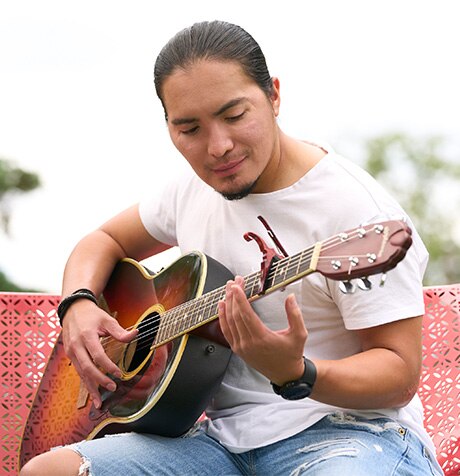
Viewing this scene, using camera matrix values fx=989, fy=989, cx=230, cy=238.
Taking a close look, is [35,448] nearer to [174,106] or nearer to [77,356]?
[77,356]

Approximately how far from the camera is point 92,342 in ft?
7.34

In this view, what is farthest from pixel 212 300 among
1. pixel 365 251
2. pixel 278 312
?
pixel 365 251

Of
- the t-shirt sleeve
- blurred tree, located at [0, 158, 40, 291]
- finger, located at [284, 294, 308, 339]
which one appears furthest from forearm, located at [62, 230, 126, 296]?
blurred tree, located at [0, 158, 40, 291]

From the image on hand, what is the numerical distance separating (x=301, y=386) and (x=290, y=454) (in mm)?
275

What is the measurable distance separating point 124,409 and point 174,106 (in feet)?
2.15

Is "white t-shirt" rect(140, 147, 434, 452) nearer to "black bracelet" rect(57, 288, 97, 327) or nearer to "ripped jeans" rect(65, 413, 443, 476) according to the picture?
"ripped jeans" rect(65, 413, 443, 476)

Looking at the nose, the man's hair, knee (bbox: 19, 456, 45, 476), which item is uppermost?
the man's hair

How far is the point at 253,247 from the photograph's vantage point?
6.84 feet

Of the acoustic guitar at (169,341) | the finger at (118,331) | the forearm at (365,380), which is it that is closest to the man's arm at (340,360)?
the forearm at (365,380)

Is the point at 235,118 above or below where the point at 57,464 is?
above

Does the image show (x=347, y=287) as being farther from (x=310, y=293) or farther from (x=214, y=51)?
(x=214, y=51)

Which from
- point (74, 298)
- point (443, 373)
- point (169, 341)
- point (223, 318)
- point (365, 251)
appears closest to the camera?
point (365, 251)

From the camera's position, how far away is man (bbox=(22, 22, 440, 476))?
1.86 metres

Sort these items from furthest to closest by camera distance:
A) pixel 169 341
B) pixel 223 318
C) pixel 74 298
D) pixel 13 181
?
pixel 13 181, pixel 74 298, pixel 169 341, pixel 223 318
